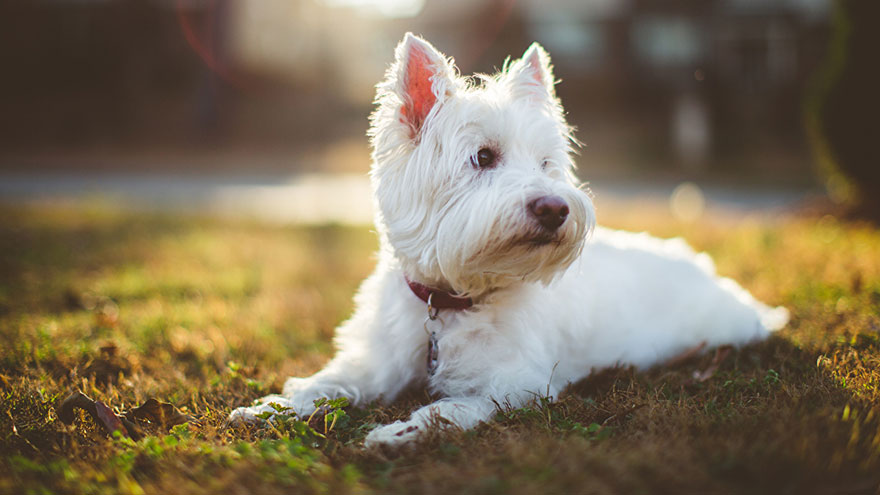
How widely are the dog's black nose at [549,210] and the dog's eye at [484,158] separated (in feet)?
1.32

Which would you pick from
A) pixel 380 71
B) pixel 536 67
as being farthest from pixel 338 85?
pixel 536 67

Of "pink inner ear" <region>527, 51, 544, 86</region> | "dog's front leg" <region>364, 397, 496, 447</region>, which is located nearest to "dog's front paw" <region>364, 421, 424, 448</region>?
"dog's front leg" <region>364, 397, 496, 447</region>

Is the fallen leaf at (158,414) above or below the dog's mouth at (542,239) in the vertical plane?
below

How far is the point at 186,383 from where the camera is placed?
128 inches

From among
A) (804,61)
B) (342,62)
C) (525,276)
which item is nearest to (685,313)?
(525,276)

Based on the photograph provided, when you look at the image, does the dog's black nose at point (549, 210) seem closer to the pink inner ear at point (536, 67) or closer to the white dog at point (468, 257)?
the white dog at point (468, 257)

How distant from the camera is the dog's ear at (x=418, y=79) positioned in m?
2.82

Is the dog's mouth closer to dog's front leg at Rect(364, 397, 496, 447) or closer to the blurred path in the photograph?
dog's front leg at Rect(364, 397, 496, 447)

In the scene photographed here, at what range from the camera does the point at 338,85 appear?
26.1m

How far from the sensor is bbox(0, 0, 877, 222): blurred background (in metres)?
17.2

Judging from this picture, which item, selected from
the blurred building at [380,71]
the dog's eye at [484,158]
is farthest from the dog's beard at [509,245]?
the blurred building at [380,71]

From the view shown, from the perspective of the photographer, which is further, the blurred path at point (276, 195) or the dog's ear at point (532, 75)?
the blurred path at point (276, 195)

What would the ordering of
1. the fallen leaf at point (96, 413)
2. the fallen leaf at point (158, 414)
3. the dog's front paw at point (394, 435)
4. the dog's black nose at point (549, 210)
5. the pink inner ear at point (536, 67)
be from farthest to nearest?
the pink inner ear at point (536, 67) → the fallen leaf at point (158, 414) → the fallen leaf at point (96, 413) → the dog's black nose at point (549, 210) → the dog's front paw at point (394, 435)

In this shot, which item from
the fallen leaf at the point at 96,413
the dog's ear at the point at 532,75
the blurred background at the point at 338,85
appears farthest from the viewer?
the blurred background at the point at 338,85
